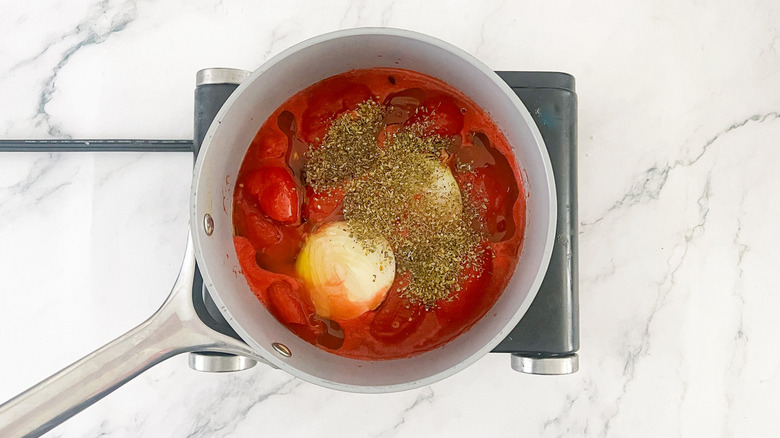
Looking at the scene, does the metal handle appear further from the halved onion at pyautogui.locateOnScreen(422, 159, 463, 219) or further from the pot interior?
the halved onion at pyautogui.locateOnScreen(422, 159, 463, 219)

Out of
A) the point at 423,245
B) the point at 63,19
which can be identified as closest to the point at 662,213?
the point at 423,245

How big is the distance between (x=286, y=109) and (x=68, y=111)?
0.36 m

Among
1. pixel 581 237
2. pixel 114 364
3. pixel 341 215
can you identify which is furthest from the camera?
pixel 581 237

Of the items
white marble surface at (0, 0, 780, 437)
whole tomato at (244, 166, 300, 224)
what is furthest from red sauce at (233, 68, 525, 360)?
white marble surface at (0, 0, 780, 437)

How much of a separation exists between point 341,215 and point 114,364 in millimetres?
269

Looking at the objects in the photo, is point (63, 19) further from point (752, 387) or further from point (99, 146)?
point (752, 387)

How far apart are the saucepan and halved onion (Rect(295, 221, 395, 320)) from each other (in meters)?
0.05

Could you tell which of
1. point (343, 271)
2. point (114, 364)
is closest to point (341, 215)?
point (343, 271)

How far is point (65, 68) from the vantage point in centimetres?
83

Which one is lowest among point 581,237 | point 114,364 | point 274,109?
point 114,364

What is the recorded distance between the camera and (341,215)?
2.26 feet

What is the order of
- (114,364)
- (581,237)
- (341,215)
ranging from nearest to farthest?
(114,364) < (341,215) < (581,237)

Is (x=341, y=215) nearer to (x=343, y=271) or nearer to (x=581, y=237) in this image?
(x=343, y=271)

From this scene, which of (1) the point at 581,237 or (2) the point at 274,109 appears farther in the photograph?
(1) the point at 581,237
